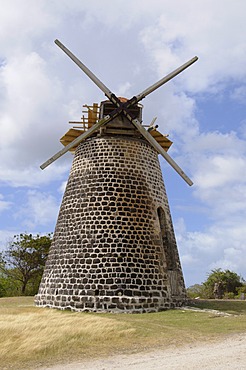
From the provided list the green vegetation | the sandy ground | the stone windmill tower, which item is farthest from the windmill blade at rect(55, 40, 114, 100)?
the green vegetation

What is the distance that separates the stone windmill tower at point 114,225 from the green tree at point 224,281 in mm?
17509

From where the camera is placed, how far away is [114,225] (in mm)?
15836

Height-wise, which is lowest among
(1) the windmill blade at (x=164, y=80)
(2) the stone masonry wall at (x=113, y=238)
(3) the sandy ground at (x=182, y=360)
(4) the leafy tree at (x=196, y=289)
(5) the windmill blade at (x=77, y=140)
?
(3) the sandy ground at (x=182, y=360)

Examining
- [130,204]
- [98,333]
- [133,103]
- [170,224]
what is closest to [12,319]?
[98,333]

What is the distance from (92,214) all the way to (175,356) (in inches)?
354

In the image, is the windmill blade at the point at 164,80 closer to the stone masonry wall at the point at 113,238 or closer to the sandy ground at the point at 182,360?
the stone masonry wall at the point at 113,238

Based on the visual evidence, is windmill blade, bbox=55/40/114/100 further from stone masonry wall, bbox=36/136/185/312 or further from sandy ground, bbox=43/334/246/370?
sandy ground, bbox=43/334/246/370

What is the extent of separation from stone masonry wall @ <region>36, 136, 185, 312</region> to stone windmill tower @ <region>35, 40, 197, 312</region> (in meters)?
0.04

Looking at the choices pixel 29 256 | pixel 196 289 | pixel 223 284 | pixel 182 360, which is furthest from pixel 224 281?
pixel 182 360

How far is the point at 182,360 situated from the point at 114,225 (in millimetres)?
8837

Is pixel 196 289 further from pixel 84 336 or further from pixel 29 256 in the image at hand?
pixel 84 336

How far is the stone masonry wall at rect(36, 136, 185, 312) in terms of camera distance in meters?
15.1

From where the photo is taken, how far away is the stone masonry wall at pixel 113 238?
15.1 metres

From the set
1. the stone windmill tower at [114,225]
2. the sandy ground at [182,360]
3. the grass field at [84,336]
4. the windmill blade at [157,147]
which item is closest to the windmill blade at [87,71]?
the stone windmill tower at [114,225]
